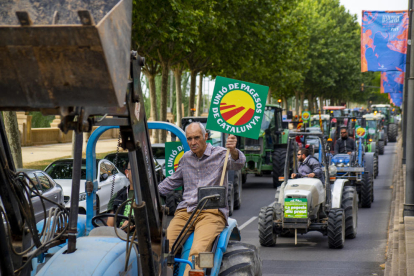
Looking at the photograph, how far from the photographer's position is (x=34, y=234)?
157 inches

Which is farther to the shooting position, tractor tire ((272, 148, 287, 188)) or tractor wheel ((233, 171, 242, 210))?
tractor tire ((272, 148, 287, 188))

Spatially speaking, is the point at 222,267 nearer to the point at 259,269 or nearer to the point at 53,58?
the point at 259,269

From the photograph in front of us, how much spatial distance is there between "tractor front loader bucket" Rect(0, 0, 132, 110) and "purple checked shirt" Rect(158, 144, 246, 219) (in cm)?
271

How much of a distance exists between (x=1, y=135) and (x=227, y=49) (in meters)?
26.1

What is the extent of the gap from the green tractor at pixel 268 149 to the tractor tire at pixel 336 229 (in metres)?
9.04

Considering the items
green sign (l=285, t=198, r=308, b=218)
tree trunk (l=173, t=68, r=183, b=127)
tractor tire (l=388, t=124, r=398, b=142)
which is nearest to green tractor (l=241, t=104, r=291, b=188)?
green sign (l=285, t=198, r=308, b=218)

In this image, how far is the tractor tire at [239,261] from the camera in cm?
511

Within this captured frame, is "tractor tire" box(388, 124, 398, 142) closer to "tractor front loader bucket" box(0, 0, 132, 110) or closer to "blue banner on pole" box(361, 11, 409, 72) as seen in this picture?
"blue banner on pole" box(361, 11, 409, 72)

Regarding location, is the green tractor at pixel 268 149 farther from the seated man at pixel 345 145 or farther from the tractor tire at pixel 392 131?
the tractor tire at pixel 392 131

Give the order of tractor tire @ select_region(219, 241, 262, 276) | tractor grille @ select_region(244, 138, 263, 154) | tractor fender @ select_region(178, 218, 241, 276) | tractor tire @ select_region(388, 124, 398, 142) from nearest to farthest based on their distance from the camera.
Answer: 1. tractor fender @ select_region(178, 218, 241, 276)
2. tractor tire @ select_region(219, 241, 262, 276)
3. tractor grille @ select_region(244, 138, 263, 154)
4. tractor tire @ select_region(388, 124, 398, 142)

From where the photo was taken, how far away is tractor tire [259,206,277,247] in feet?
34.6

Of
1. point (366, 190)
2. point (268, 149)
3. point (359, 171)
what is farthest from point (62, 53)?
point (268, 149)

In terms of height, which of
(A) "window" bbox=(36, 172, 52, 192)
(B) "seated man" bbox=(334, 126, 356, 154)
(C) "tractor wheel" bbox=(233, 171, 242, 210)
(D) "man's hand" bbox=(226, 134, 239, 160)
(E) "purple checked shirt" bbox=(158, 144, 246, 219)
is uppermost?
(D) "man's hand" bbox=(226, 134, 239, 160)

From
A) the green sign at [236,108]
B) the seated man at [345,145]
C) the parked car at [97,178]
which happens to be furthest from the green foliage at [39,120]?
the green sign at [236,108]
